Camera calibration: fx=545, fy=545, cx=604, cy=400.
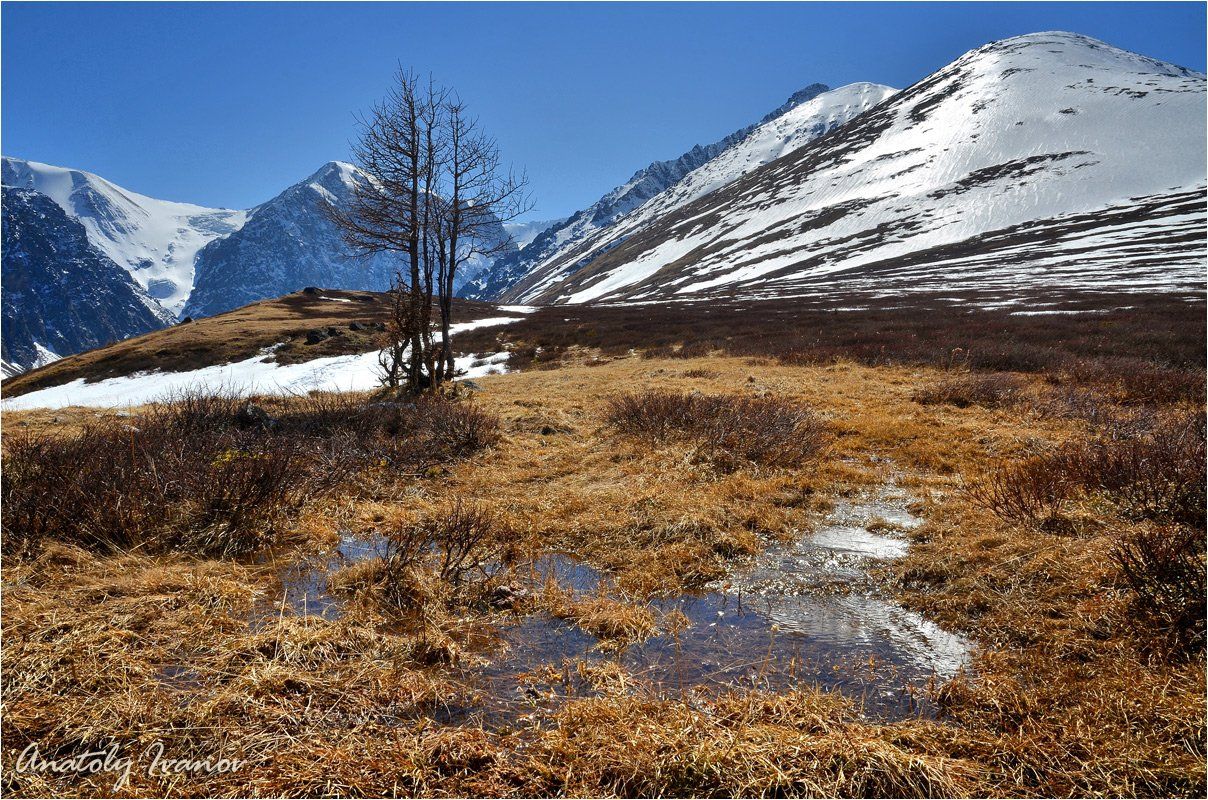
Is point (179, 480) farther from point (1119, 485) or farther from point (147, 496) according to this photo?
point (1119, 485)

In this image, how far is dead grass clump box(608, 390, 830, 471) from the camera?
289 inches

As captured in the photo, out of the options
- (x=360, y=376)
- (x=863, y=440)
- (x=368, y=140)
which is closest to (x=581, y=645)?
(x=863, y=440)

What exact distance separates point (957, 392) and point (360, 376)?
1948 centimetres

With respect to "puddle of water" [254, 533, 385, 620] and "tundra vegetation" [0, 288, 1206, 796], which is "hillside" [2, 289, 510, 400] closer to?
"tundra vegetation" [0, 288, 1206, 796]

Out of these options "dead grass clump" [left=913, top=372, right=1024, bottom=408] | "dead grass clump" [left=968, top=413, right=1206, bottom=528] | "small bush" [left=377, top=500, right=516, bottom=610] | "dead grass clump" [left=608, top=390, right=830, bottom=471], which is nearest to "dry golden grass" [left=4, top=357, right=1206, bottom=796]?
"small bush" [left=377, top=500, right=516, bottom=610]

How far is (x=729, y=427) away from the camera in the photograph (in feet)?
26.3

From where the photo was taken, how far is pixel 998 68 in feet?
506

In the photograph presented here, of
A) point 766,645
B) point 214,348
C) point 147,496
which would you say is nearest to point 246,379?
point 214,348

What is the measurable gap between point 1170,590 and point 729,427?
4.98m

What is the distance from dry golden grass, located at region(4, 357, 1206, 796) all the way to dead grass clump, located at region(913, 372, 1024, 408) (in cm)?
630

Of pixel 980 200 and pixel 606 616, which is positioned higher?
→ pixel 980 200

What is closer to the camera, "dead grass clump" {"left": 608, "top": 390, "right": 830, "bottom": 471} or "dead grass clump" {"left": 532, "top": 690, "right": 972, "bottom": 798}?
"dead grass clump" {"left": 532, "top": 690, "right": 972, "bottom": 798}

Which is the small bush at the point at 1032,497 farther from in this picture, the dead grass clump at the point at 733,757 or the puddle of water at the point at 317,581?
the puddle of water at the point at 317,581

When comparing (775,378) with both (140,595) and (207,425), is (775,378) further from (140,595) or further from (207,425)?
(140,595)
